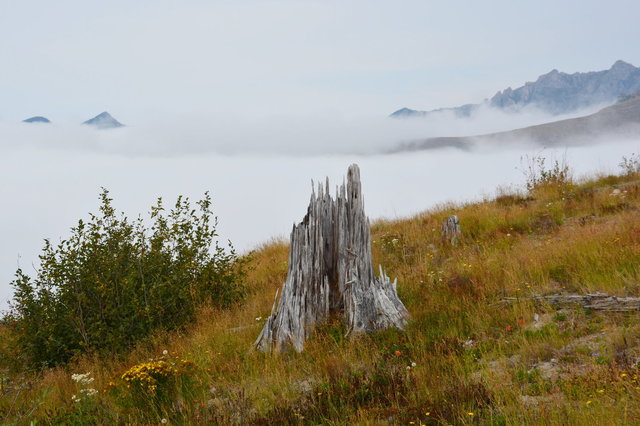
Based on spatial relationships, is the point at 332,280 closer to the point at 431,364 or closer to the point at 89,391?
the point at 431,364

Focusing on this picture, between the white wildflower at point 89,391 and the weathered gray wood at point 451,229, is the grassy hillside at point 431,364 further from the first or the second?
the weathered gray wood at point 451,229

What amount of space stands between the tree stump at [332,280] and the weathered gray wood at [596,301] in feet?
6.80

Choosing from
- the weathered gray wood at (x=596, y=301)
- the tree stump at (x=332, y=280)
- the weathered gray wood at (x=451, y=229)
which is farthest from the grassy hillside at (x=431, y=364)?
the weathered gray wood at (x=451, y=229)

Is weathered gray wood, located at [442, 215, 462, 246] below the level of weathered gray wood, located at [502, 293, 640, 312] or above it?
above

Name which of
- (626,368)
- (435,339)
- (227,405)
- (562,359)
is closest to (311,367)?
(227,405)

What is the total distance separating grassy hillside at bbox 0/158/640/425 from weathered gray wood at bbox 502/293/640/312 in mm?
128

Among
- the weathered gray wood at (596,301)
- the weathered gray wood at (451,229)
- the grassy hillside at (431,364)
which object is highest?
the weathered gray wood at (451,229)

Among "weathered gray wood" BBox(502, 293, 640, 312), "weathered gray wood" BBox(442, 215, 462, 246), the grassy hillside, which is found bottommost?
the grassy hillside

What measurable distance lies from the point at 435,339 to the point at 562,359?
1685 millimetres

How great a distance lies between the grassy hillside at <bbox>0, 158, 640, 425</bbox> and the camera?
16.4ft

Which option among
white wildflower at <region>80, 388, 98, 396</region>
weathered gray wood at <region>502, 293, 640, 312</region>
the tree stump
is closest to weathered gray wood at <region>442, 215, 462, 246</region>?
the tree stump

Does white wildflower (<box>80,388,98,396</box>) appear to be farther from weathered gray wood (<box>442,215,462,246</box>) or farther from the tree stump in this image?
weathered gray wood (<box>442,215,462,246</box>)

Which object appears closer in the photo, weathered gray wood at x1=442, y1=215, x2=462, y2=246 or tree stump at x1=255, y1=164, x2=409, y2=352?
tree stump at x1=255, y1=164, x2=409, y2=352

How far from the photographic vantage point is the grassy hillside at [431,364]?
197 inches
